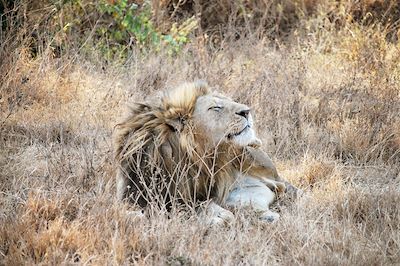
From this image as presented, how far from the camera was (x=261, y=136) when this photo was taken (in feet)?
18.7

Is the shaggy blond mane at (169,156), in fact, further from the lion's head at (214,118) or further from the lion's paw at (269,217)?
the lion's paw at (269,217)

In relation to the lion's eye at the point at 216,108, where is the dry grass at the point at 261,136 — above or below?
below

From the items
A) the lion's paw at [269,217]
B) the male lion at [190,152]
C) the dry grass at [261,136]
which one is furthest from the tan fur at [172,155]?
the lion's paw at [269,217]

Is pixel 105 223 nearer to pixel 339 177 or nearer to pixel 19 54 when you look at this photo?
pixel 339 177

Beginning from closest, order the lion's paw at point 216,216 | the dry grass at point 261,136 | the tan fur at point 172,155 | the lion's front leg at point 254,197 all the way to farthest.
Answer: the dry grass at point 261,136 → the lion's paw at point 216,216 → the tan fur at point 172,155 → the lion's front leg at point 254,197

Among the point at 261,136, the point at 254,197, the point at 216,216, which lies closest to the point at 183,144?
A: the point at 216,216

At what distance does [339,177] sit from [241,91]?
1615 millimetres

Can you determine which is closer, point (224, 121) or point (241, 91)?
point (224, 121)

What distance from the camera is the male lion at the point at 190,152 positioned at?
4137 millimetres

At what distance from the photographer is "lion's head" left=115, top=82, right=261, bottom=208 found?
4.15m

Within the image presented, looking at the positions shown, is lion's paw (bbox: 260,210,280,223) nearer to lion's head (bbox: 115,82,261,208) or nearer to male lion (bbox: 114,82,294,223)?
male lion (bbox: 114,82,294,223)

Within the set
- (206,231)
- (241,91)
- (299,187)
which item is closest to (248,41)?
(241,91)

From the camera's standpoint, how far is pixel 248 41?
750 cm

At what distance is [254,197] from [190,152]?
1.72 ft
